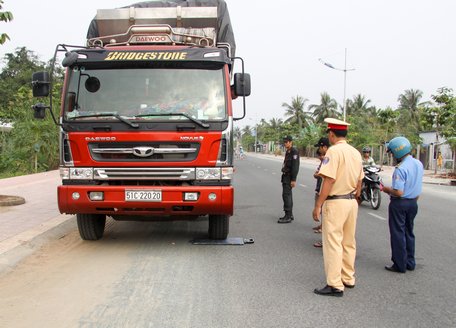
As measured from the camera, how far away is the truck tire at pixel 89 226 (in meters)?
6.84

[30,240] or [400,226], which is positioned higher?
[400,226]

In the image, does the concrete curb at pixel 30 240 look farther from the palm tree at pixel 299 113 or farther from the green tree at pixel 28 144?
the palm tree at pixel 299 113

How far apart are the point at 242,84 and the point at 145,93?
53.3 inches

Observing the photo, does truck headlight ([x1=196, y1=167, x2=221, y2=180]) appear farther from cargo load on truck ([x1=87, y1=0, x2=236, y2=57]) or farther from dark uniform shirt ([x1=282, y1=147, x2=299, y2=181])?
dark uniform shirt ([x1=282, y1=147, x2=299, y2=181])

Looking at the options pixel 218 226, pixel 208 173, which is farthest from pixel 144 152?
pixel 218 226

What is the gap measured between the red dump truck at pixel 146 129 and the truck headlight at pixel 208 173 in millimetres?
13

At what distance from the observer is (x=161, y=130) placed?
5883mm

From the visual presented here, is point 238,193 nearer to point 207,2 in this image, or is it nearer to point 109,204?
point 207,2

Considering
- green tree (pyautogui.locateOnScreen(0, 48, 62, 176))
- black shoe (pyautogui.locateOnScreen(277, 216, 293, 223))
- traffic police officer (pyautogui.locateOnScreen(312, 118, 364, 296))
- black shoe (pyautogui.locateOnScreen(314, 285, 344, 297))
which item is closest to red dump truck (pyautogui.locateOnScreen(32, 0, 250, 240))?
traffic police officer (pyautogui.locateOnScreen(312, 118, 364, 296))

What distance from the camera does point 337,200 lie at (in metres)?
4.63

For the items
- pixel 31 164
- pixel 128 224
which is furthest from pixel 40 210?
pixel 31 164

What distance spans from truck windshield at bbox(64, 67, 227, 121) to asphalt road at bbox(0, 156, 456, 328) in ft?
6.13

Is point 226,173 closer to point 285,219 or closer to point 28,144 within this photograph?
point 285,219

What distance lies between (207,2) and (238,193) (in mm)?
7557
